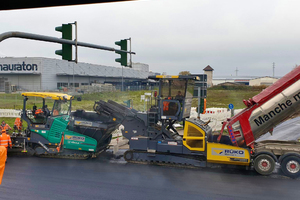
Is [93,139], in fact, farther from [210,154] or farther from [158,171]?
[210,154]

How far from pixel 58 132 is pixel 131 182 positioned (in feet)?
13.9

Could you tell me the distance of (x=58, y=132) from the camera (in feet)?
35.4

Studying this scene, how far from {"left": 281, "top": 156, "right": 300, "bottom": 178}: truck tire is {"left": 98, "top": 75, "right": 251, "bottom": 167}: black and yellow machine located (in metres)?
1.18

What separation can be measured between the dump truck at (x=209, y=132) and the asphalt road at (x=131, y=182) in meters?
0.43

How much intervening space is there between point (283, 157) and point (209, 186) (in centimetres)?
294

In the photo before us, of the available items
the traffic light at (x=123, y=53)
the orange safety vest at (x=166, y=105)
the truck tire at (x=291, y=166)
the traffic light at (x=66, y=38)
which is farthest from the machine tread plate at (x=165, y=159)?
the traffic light at (x=66, y=38)

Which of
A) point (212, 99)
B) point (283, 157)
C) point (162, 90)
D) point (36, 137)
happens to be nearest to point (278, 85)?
point (283, 157)

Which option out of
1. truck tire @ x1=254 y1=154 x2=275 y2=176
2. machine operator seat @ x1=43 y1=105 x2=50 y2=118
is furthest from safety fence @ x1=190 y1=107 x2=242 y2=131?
machine operator seat @ x1=43 y1=105 x2=50 y2=118

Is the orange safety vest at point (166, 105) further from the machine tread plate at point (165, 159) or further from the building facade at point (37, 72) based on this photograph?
the building facade at point (37, 72)

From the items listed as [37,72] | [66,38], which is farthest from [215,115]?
[37,72]

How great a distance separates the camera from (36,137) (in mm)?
10883

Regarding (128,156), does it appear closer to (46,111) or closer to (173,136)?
(173,136)

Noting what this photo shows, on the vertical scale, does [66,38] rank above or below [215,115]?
above

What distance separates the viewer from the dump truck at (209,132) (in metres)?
8.88
